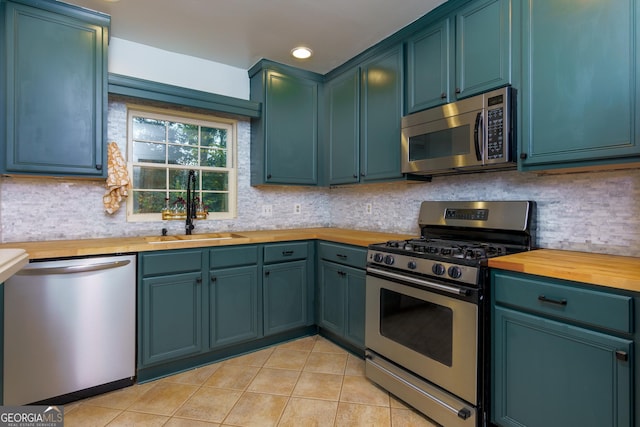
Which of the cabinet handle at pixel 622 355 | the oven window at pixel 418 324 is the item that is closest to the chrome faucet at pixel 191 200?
the oven window at pixel 418 324

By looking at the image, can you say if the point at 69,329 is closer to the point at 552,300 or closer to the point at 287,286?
the point at 287,286

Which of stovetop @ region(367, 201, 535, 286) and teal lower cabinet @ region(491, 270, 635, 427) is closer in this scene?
teal lower cabinet @ region(491, 270, 635, 427)

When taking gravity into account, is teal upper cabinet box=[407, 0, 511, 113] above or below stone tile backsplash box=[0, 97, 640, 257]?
above

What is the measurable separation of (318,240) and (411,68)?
157 centimetres

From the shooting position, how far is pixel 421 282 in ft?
6.02

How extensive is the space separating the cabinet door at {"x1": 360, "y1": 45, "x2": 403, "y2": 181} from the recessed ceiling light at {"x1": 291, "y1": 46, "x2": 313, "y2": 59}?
50cm

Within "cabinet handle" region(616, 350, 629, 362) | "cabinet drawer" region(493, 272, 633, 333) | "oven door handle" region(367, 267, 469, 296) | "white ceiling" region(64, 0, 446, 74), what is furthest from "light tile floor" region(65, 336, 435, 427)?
"white ceiling" region(64, 0, 446, 74)

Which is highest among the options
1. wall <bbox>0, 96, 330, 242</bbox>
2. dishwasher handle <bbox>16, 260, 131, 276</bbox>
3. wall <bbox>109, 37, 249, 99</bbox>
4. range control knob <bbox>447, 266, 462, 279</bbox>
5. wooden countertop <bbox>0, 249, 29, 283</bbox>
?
wall <bbox>109, 37, 249, 99</bbox>

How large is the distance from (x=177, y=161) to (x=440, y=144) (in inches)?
87.6

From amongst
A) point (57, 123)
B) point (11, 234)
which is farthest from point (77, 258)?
point (57, 123)

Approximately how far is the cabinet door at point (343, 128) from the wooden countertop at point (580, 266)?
158cm

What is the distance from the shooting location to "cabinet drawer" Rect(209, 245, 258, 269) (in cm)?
242

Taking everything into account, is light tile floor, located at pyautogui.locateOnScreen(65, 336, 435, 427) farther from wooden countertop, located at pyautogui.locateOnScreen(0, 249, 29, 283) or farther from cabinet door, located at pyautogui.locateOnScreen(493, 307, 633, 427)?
wooden countertop, located at pyautogui.locateOnScreen(0, 249, 29, 283)

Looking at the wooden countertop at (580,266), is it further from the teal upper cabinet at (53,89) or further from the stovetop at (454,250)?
the teal upper cabinet at (53,89)
